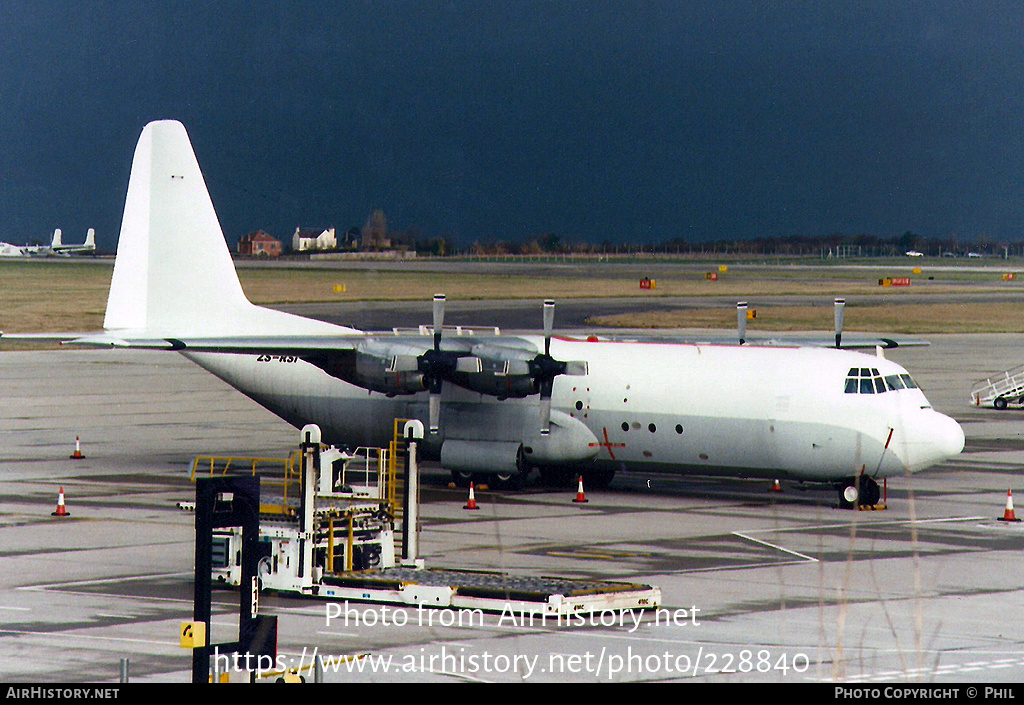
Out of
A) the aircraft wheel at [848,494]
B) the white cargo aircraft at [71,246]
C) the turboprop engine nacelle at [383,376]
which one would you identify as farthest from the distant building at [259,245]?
the white cargo aircraft at [71,246]

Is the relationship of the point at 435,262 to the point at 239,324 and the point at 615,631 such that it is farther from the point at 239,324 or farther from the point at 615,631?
the point at 615,631

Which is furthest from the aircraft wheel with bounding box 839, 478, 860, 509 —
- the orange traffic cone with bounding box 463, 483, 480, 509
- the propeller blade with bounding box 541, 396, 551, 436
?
the orange traffic cone with bounding box 463, 483, 480, 509

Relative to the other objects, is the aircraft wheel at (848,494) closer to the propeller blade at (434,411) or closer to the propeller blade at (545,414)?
the propeller blade at (545,414)

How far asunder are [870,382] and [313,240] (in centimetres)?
6406

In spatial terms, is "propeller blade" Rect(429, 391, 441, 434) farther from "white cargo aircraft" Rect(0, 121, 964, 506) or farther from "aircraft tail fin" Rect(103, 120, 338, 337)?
"aircraft tail fin" Rect(103, 120, 338, 337)

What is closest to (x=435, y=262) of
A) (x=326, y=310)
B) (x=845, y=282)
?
(x=326, y=310)

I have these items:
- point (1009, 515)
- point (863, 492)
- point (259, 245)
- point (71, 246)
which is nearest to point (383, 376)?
point (863, 492)

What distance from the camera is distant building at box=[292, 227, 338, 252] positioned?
8126cm

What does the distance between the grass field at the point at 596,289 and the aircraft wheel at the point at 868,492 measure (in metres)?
52.7

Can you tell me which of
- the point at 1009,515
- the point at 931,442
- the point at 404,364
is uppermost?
the point at 404,364

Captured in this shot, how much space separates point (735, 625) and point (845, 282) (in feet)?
378

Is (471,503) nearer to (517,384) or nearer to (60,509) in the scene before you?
(517,384)

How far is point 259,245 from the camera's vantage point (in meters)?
96.9

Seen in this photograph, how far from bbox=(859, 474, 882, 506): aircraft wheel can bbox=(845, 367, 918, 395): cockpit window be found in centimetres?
184
